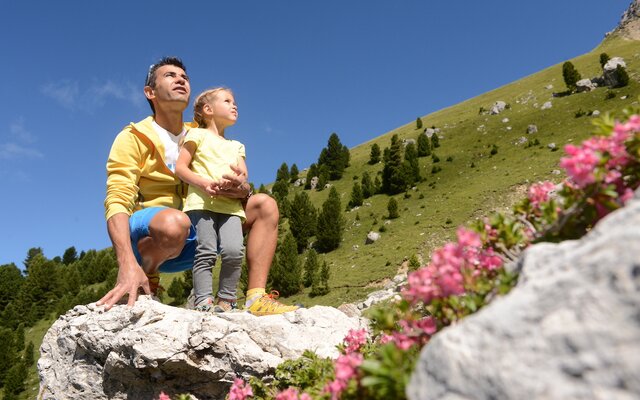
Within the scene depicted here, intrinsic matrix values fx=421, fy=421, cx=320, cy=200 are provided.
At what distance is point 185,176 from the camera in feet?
19.7

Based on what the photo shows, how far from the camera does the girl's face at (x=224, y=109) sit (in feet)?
22.8

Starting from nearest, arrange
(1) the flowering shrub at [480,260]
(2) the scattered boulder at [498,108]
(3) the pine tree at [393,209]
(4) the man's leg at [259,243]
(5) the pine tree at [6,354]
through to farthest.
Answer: (1) the flowering shrub at [480,260] → (4) the man's leg at [259,243] → (5) the pine tree at [6,354] → (3) the pine tree at [393,209] → (2) the scattered boulder at [498,108]

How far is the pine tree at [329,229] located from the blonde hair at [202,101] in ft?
159

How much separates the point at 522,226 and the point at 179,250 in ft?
15.9

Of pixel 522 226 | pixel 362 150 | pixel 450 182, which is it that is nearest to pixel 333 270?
pixel 450 182

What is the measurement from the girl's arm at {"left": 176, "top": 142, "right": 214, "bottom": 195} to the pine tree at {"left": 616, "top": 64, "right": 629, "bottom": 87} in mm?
74658

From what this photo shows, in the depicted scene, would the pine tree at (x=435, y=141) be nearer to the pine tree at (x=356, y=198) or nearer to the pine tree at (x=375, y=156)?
the pine tree at (x=375, y=156)

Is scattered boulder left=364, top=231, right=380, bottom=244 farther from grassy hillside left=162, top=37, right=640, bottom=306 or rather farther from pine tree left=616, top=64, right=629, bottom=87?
pine tree left=616, top=64, right=629, bottom=87

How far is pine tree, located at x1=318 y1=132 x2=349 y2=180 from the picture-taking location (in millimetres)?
82688

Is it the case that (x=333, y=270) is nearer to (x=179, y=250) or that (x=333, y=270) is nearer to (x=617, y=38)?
(x=179, y=250)

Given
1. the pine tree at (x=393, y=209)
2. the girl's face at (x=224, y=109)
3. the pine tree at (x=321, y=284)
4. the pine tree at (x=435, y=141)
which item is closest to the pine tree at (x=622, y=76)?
the pine tree at (x=435, y=141)

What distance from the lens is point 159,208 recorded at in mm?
6121

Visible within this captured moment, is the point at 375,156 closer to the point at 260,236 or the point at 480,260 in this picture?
the point at 260,236

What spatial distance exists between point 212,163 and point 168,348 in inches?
108
